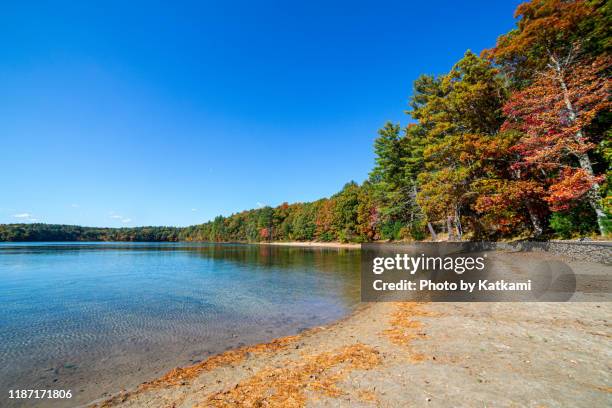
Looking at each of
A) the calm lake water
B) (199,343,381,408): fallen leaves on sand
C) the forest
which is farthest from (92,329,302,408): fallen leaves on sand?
the forest

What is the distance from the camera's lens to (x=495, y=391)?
3662 mm

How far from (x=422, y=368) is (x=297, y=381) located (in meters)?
2.21

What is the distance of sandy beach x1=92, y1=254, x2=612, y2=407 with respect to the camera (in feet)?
12.1

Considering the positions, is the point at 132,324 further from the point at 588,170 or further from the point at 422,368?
the point at 588,170

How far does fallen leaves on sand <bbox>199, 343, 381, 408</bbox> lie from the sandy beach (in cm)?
2

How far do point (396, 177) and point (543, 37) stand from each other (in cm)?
2357

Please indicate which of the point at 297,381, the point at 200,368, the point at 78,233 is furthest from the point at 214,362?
the point at 78,233

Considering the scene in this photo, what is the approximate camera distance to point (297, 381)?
452 cm

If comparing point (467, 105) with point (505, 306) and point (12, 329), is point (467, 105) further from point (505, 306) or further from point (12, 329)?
point (12, 329)

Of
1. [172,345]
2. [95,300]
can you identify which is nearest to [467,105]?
[172,345]

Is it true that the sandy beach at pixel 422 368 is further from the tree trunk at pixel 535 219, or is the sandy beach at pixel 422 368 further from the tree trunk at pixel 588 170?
the tree trunk at pixel 535 219

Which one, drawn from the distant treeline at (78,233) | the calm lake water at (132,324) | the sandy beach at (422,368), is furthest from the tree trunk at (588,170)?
the distant treeline at (78,233)

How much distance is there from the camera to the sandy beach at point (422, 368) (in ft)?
12.1

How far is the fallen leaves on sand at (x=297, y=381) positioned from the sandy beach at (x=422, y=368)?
20 mm
